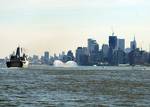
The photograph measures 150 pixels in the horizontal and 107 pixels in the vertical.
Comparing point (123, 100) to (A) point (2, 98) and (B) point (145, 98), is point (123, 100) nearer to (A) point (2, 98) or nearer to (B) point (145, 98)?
(B) point (145, 98)

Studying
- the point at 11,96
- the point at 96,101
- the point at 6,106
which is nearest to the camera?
the point at 6,106

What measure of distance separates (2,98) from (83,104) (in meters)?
11.6

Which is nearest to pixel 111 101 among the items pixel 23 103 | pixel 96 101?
pixel 96 101

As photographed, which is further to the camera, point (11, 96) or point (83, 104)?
point (11, 96)

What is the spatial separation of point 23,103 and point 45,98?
6.65 m

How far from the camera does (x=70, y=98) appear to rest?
7312cm

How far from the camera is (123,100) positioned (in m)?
72.0

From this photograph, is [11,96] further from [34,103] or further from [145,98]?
[145,98]

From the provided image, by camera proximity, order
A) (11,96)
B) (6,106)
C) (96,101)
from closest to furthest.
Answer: (6,106), (96,101), (11,96)

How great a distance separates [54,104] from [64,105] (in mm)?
1310

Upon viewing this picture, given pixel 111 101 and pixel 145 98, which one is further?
pixel 145 98

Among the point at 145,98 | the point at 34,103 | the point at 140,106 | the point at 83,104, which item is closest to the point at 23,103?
the point at 34,103

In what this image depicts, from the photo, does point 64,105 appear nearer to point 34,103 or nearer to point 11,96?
point 34,103

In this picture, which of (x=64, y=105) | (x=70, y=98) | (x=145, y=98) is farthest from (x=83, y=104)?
(x=145, y=98)
